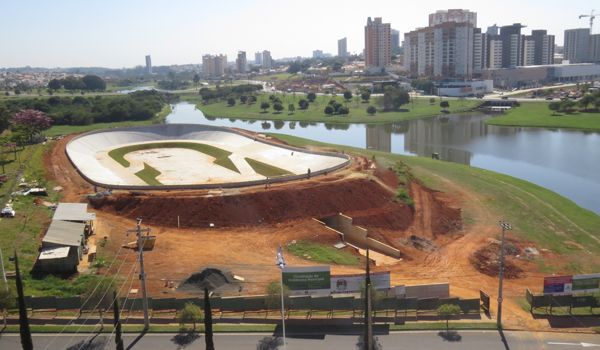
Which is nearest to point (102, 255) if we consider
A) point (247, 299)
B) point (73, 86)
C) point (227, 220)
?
point (227, 220)

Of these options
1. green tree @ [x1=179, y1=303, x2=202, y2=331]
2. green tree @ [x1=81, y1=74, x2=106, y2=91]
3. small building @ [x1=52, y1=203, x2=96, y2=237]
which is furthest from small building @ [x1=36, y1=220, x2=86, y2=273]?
green tree @ [x1=81, y1=74, x2=106, y2=91]

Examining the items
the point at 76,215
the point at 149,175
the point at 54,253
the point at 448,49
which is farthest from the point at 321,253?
the point at 448,49

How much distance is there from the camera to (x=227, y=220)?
3462 centimetres

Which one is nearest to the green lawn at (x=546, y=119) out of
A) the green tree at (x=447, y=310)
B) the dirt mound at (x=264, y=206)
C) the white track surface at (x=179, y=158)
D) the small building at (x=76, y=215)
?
the white track surface at (x=179, y=158)

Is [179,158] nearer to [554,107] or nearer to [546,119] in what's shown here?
[546,119]

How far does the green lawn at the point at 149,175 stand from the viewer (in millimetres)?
44222

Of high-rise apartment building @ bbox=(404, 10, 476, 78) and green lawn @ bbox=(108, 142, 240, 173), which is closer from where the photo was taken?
green lawn @ bbox=(108, 142, 240, 173)

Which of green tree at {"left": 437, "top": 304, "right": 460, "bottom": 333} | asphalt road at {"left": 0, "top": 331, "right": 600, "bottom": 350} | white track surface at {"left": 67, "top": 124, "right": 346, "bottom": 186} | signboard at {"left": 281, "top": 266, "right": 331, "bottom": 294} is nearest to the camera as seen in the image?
asphalt road at {"left": 0, "top": 331, "right": 600, "bottom": 350}

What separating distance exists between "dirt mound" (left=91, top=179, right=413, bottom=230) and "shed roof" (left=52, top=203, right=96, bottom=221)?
3.61 meters

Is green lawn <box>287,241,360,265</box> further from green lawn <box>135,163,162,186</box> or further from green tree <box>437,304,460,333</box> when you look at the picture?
green lawn <box>135,163,162,186</box>

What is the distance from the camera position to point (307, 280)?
22891mm

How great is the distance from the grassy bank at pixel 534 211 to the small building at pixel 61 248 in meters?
24.9

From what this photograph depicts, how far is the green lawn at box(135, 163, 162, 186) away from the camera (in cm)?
4422

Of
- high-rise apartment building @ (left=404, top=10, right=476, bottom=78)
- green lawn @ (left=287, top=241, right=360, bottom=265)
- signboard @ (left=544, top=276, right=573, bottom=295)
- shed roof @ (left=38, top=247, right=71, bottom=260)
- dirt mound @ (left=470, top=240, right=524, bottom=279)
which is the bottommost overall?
dirt mound @ (left=470, top=240, right=524, bottom=279)
